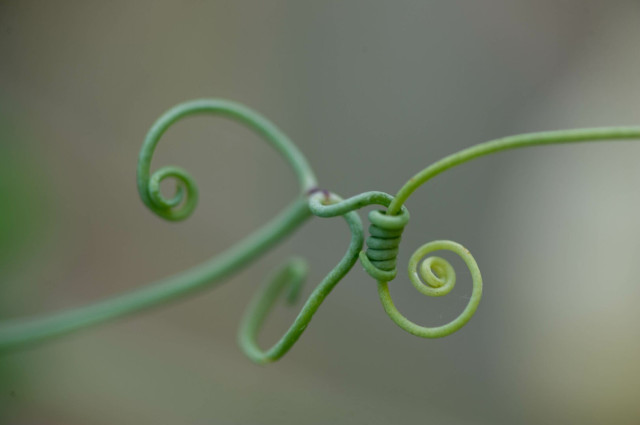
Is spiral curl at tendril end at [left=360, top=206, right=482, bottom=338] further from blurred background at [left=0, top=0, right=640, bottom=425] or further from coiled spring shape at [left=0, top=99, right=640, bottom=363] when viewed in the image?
blurred background at [left=0, top=0, right=640, bottom=425]

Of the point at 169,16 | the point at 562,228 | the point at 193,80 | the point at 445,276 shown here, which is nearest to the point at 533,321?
the point at 562,228

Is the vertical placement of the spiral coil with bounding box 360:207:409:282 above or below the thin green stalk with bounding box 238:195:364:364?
above

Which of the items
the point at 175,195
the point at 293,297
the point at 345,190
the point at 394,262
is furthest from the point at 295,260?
the point at 345,190

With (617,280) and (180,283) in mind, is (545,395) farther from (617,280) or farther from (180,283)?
(180,283)

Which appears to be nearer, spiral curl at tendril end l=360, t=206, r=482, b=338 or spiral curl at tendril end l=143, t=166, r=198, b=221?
spiral curl at tendril end l=360, t=206, r=482, b=338

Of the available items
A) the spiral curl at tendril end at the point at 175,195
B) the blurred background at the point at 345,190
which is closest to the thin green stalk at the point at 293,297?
the spiral curl at tendril end at the point at 175,195

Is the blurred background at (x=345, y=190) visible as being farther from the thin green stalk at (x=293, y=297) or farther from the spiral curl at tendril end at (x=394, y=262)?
the spiral curl at tendril end at (x=394, y=262)

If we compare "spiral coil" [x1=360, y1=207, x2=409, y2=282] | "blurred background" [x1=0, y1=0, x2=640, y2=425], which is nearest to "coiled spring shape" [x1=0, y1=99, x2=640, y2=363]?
"spiral coil" [x1=360, y1=207, x2=409, y2=282]
